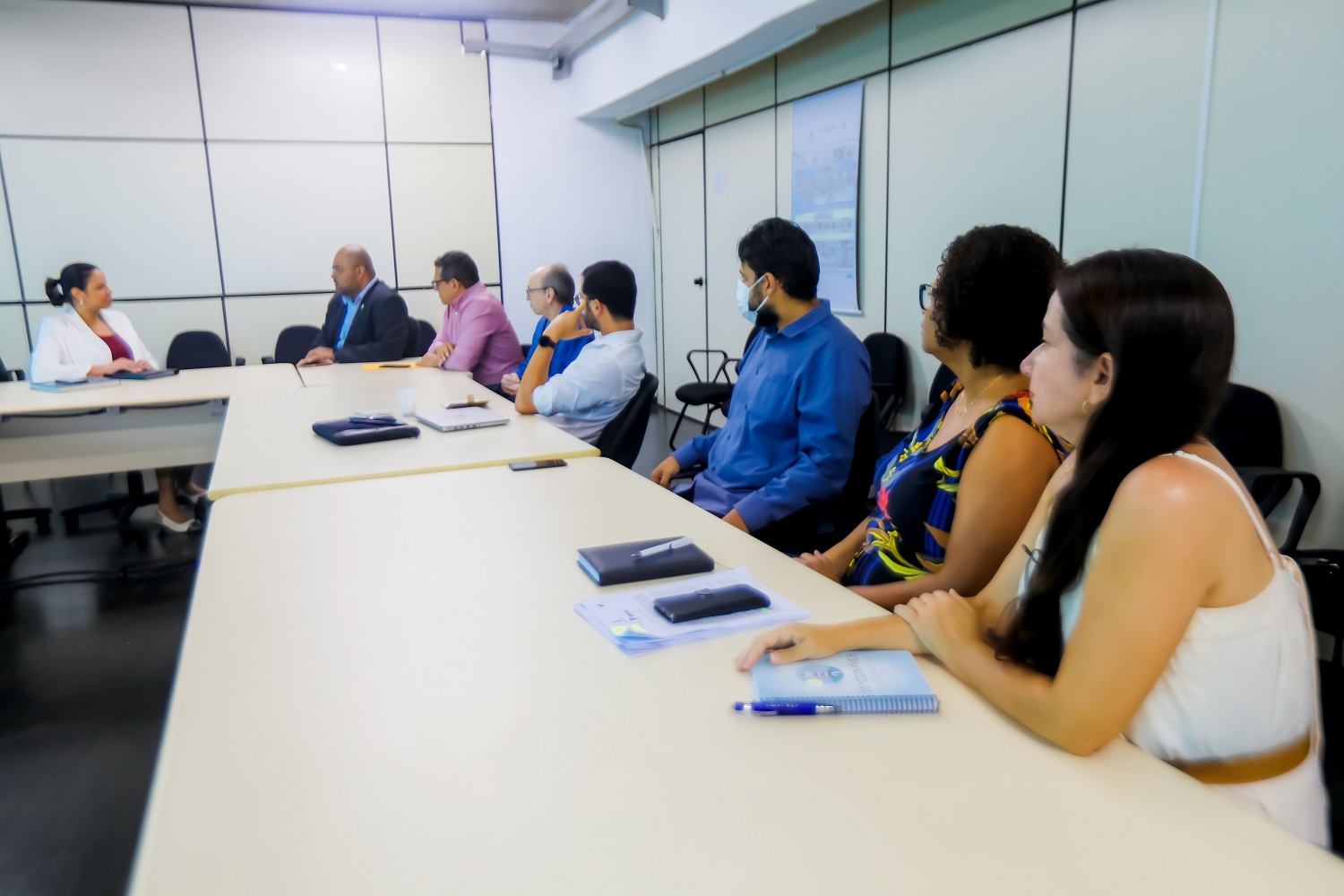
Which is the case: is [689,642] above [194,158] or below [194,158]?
below

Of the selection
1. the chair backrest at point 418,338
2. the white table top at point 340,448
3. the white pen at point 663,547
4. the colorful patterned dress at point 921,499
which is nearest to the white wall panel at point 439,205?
the chair backrest at point 418,338

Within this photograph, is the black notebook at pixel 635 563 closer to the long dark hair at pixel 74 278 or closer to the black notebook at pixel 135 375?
the black notebook at pixel 135 375

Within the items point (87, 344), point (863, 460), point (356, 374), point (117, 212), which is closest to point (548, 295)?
point (356, 374)

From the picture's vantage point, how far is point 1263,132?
103 inches

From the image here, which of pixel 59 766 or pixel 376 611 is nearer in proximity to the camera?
pixel 376 611

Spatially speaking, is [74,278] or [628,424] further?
[74,278]

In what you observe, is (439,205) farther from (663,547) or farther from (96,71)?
(663,547)

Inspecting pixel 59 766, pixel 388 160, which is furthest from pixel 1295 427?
pixel 388 160

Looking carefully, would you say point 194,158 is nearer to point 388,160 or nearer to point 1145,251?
point 388,160

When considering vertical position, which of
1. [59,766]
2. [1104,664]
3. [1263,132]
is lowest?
[59,766]

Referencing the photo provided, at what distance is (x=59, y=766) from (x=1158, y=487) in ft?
8.80

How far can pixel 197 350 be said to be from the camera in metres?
5.85

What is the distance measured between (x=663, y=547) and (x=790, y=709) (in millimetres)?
542

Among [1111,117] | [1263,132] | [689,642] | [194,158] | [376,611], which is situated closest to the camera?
[689,642]
